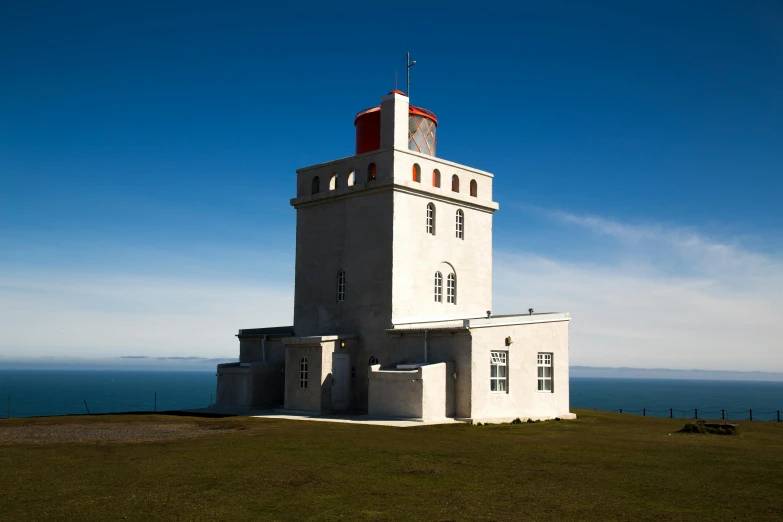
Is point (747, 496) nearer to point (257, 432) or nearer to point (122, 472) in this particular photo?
point (122, 472)

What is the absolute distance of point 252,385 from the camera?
97.8 feet

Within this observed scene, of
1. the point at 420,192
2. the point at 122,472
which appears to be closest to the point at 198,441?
the point at 122,472

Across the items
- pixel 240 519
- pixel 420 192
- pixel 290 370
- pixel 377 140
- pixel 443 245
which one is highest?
pixel 377 140

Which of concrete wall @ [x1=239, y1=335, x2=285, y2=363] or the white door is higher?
concrete wall @ [x1=239, y1=335, x2=285, y2=363]

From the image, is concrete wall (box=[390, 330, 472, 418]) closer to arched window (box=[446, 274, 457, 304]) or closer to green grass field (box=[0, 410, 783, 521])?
arched window (box=[446, 274, 457, 304])

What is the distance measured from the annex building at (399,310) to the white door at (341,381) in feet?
0.16

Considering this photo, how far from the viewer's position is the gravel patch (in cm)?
1844

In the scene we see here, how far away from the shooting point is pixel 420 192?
28.4 meters

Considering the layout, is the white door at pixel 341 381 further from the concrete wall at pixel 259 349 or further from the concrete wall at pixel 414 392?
the concrete wall at pixel 259 349

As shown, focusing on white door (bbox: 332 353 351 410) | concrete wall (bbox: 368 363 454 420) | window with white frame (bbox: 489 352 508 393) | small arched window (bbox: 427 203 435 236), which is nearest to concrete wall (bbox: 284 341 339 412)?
white door (bbox: 332 353 351 410)

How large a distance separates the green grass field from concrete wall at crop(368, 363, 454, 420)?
10.7ft

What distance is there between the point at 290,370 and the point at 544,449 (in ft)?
42.6

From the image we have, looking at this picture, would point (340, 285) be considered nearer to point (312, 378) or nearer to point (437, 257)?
point (437, 257)

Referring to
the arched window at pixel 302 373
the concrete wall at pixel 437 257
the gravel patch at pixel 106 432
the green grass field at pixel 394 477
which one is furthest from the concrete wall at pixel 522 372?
the gravel patch at pixel 106 432
